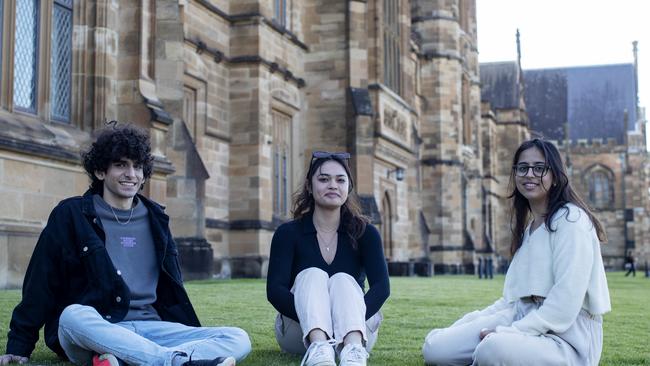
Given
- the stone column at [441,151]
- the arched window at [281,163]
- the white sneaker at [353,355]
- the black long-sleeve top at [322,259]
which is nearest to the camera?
the white sneaker at [353,355]

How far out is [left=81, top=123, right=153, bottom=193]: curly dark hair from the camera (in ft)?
15.3

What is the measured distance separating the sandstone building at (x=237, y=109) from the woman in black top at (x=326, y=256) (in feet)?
19.7

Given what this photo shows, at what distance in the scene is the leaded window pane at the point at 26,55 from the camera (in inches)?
456

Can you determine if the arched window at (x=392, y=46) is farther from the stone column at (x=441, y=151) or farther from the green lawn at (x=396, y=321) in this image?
the green lawn at (x=396, y=321)

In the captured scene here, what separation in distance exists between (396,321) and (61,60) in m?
6.44

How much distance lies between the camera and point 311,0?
73.7 feet

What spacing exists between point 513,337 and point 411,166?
2806cm

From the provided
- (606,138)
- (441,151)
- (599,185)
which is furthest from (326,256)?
(606,138)

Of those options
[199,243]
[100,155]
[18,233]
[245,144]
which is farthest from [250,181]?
[100,155]

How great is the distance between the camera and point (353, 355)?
175 inches

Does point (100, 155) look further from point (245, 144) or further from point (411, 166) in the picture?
point (411, 166)

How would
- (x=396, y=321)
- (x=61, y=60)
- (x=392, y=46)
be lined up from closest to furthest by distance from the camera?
(x=396, y=321), (x=61, y=60), (x=392, y=46)

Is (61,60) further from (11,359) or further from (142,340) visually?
(142,340)

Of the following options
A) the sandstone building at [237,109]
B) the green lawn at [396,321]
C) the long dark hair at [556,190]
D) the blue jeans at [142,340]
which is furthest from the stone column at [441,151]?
the blue jeans at [142,340]
